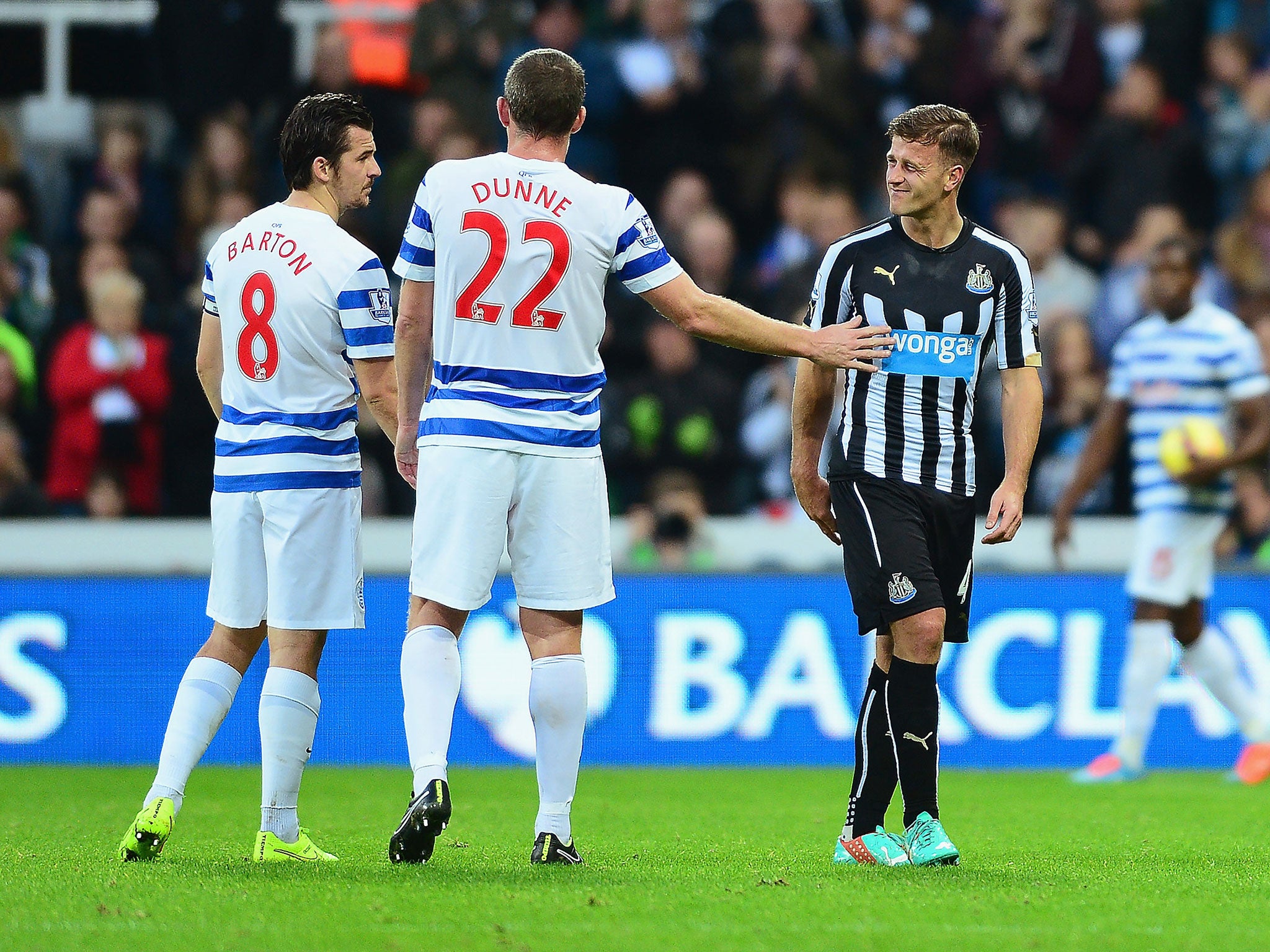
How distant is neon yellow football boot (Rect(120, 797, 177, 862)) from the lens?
5.51 m

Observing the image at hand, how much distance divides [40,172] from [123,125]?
851 millimetres

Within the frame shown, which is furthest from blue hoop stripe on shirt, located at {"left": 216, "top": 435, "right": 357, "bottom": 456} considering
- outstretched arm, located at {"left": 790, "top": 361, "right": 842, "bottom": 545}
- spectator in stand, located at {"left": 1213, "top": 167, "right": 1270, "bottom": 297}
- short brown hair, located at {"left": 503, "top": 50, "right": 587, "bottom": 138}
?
spectator in stand, located at {"left": 1213, "top": 167, "right": 1270, "bottom": 297}

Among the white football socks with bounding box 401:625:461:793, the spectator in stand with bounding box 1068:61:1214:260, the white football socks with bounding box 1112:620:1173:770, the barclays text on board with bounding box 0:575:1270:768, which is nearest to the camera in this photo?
the white football socks with bounding box 401:625:461:793

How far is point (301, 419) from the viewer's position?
18.1ft

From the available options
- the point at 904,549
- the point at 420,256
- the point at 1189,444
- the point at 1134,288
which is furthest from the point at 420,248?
the point at 1134,288

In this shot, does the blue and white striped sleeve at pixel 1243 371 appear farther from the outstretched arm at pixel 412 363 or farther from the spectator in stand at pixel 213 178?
the spectator in stand at pixel 213 178

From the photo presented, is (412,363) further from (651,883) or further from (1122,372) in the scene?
(1122,372)

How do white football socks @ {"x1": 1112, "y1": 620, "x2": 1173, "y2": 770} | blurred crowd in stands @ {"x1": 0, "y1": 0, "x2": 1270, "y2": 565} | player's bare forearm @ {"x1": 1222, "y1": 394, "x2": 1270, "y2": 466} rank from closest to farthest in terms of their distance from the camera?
player's bare forearm @ {"x1": 1222, "y1": 394, "x2": 1270, "y2": 466} < white football socks @ {"x1": 1112, "y1": 620, "x2": 1173, "y2": 770} < blurred crowd in stands @ {"x1": 0, "y1": 0, "x2": 1270, "y2": 565}

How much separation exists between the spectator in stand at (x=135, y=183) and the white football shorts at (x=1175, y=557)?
703cm

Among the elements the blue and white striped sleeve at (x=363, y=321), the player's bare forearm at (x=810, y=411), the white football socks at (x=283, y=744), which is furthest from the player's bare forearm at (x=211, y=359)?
the player's bare forearm at (x=810, y=411)

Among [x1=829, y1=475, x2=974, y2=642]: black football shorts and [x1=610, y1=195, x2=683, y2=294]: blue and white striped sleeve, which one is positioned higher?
[x1=610, y1=195, x2=683, y2=294]: blue and white striped sleeve

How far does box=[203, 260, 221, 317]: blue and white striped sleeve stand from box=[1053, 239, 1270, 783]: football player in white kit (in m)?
5.14

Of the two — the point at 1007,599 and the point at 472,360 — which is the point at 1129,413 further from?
the point at 472,360

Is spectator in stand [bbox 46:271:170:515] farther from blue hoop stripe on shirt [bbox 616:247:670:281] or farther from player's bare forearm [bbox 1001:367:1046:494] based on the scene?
player's bare forearm [bbox 1001:367:1046:494]
